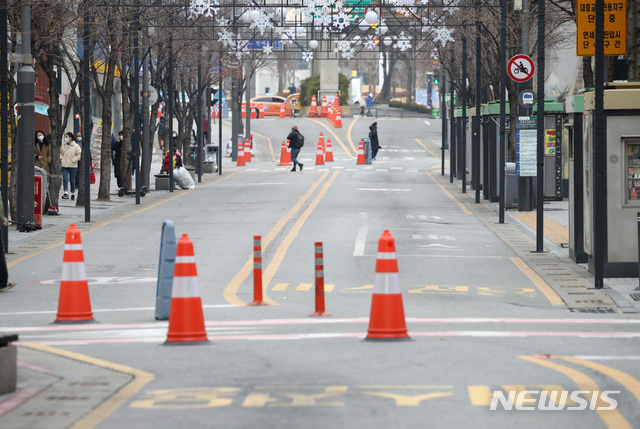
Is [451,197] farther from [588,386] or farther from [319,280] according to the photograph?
[588,386]

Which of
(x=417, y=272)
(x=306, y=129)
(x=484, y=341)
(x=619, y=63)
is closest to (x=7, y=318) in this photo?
(x=484, y=341)

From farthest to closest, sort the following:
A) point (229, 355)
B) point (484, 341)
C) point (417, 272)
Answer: point (417, 272), point (484, 341), point (229, 355)

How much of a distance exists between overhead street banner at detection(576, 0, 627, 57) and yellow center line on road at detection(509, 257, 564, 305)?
3.18m

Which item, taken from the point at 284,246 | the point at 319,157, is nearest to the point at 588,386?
the point at 284,246

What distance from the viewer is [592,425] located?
7.20 metres

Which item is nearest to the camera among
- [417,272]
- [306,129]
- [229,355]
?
[229,355]

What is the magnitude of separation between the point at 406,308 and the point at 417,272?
126 inches

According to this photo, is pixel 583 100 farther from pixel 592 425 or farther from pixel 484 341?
pixel 592 425

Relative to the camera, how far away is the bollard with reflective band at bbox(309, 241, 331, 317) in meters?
12.0

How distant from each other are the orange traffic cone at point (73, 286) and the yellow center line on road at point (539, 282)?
5.15 meters

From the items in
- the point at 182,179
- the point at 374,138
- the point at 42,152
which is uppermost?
the point at 374,138

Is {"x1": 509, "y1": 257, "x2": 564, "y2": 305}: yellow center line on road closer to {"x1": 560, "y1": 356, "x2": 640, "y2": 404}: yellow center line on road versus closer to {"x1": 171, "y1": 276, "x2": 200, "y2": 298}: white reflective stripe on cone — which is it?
{"x1": 560, "y1": 356, "x2": 640, "y2": 404}: yellow center line on road

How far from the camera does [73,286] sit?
39.0ft

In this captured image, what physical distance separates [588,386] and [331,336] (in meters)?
2.95
